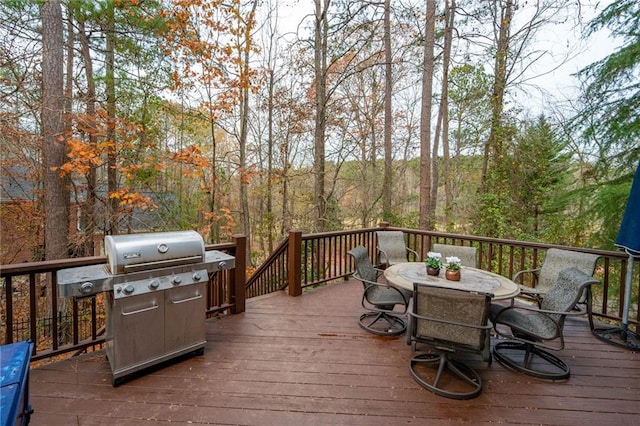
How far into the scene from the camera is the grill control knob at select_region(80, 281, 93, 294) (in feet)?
6.69

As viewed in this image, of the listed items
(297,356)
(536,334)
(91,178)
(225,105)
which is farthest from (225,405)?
(225,105)

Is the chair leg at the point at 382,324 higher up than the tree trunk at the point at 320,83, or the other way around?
the tree trunk at the point at 320,83

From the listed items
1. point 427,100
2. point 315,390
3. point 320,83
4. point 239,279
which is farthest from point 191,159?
point 315,390

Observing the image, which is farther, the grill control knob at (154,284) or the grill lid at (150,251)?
the grill control knob at (154,284)

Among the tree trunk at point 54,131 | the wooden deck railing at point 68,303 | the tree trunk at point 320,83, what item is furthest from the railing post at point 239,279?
the tree trunk at point 54,131

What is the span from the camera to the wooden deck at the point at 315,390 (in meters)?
1.96

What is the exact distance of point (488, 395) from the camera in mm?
2217

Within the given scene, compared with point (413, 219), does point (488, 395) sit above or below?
below

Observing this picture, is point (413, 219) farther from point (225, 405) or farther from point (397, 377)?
point (225, 405)

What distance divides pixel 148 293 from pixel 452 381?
2548mm

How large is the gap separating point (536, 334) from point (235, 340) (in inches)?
106

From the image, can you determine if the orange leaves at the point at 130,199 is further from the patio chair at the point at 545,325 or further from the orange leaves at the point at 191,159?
the patio chair at the point at 545,325

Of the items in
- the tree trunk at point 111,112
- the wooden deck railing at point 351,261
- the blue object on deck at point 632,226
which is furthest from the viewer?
the tree trunk at point 111,112

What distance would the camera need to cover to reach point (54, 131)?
550 cm
